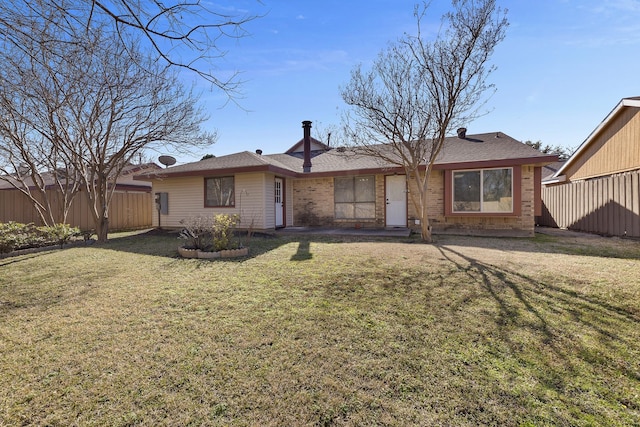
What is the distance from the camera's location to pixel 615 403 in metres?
1.96

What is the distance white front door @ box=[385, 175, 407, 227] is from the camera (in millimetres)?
11023

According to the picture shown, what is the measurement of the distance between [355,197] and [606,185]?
782 centimetres

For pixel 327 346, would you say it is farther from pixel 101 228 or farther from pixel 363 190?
pixel 101 228

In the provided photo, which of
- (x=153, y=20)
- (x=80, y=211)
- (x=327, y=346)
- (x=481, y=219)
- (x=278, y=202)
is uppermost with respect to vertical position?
(x=153, y=20)

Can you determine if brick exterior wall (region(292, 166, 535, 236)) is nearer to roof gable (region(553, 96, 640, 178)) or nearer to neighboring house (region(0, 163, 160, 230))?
roof gable (region(553, 96, 640, 178))

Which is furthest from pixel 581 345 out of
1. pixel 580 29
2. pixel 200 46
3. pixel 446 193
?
pixel 446 193

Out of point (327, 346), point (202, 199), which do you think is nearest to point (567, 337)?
point (327, 346)

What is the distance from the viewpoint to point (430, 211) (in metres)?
10.6

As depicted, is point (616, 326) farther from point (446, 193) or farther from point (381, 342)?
point (446, 193)

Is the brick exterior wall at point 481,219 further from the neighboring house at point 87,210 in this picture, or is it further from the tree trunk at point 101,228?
the neighboring house at point 87,210

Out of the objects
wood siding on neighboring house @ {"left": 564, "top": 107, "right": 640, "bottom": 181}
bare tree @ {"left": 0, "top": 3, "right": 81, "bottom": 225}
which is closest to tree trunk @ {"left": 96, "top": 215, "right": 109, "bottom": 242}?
bare tree @ {"left": 0, "top": 3, "right": 81, "bottom": 225}

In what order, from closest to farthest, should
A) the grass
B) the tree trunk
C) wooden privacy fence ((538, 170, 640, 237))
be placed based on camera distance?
the grass, wooden privacy fence ((538, 170, 640, 237)), the tree trunk

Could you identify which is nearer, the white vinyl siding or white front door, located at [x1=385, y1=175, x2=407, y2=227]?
the white vinyl siding

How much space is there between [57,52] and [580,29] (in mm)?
8670
